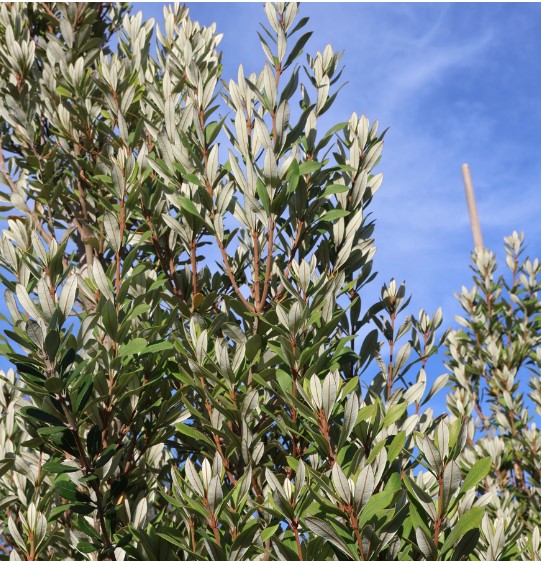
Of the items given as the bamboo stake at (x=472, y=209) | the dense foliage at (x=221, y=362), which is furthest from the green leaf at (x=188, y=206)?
the bamboo stake at (x=472, y=209)

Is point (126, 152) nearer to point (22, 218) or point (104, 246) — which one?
point (104, 246)

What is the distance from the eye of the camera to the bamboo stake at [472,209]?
34.8 ft

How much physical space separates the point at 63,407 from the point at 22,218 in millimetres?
2729

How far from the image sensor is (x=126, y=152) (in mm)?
3547

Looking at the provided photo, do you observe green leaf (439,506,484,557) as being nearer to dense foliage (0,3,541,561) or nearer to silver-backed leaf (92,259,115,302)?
dense foliage (0,3,541,561)

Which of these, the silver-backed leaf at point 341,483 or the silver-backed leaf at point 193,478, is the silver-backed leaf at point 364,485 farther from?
the silver-backed leaf at point 193,478

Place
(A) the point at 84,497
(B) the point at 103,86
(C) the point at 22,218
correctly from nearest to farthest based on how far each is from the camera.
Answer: (A) the point at 84,497, (B) the point at 103,86, (C) the point at 22,218

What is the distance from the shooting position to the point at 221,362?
2.74 m

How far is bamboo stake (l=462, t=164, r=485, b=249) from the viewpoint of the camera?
1060 cm

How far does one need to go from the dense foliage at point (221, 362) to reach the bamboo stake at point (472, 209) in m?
6.93

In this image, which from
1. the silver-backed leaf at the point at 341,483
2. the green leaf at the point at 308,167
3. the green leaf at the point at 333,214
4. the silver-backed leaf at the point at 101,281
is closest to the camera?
the silver-backed leaf at the point at 341,483

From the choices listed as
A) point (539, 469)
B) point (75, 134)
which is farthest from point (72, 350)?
point (539, 469)

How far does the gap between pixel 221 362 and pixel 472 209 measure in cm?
983

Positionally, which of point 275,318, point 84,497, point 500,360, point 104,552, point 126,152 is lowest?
point 104,552
